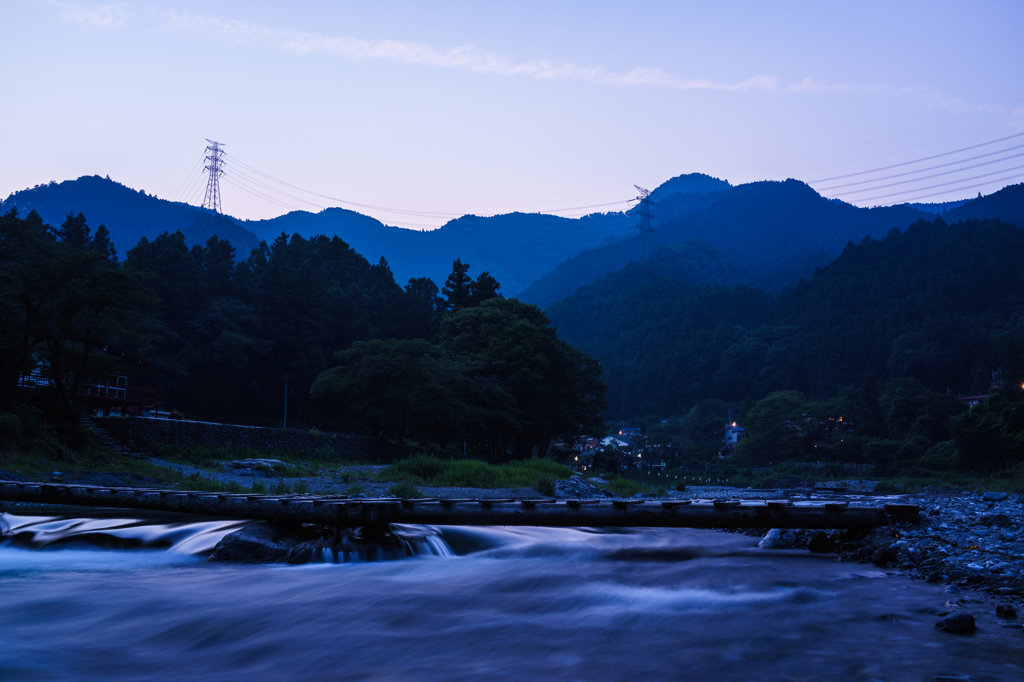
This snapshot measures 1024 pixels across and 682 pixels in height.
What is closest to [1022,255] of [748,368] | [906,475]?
[748,368]

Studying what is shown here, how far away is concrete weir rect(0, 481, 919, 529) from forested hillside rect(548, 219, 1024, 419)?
324ft

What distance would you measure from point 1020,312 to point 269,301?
10814 cm

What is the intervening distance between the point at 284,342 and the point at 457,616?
53669 mm

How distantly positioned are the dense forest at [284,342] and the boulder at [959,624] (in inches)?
1042

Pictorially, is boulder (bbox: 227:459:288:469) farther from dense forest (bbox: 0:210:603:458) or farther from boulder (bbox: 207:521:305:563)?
boulder (bbox: 207:521:305:563)

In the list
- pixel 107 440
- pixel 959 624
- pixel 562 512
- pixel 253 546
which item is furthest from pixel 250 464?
pixel 959 624

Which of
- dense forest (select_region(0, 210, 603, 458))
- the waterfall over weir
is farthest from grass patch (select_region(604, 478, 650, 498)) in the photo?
the waterfall over weir

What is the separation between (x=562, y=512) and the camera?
1045cm

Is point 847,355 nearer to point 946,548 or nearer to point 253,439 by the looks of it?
point 253,439

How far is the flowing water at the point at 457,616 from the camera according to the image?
5.92 metres

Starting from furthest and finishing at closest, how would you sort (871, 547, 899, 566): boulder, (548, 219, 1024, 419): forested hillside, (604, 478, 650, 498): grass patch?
(548, 219, 1024, 419): forested hillside → (604, 478, 650, 498): grass patch → (871, 547, 899, 566): boulder

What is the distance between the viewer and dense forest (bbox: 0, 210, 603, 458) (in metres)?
24.9

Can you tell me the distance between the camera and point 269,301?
193ft

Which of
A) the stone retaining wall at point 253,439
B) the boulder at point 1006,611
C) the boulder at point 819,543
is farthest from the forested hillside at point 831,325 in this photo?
the boulder at point 1006,611
